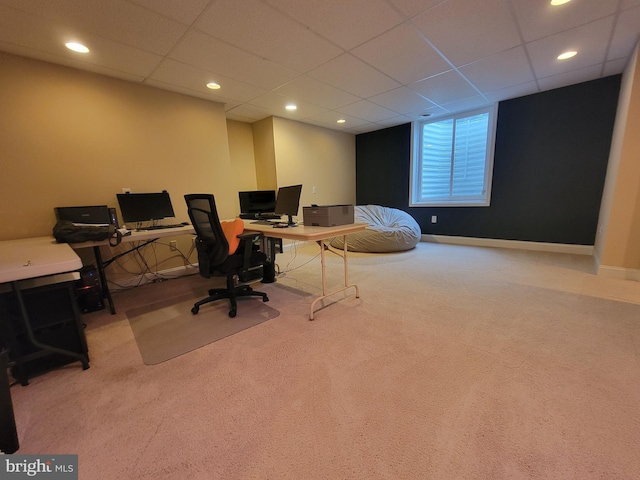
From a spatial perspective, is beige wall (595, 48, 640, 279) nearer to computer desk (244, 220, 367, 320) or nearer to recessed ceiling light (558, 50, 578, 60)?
recessed ceiling light (558, 50, 578, 60)

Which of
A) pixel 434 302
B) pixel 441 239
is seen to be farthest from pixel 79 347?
pixel 441 239

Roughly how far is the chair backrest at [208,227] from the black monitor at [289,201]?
2.63 feet

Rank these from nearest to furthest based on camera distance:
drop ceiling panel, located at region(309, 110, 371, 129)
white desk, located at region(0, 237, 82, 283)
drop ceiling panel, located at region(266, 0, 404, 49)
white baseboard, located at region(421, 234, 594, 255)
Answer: white desk, located at region(0, 237, 82, 283) < drop ceiling panel, located at region(266, 0, 404, 49) < white baseboard, located at region(421, 234, 594, 255) < drop ceiling panel, located at region(309, 110, 371, 129)

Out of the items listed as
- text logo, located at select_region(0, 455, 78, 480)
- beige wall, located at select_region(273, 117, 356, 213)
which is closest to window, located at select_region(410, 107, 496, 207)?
beige wall, located at select_region(273, 117, 356, 213)

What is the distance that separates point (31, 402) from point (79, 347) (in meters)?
0.35

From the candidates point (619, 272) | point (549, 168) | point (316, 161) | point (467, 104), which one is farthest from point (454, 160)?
point (619, 272)

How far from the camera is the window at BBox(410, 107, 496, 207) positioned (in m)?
4.66

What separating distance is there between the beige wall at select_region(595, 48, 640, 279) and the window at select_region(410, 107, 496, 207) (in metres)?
1.84

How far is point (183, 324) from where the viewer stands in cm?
219

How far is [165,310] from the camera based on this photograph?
2.47 m

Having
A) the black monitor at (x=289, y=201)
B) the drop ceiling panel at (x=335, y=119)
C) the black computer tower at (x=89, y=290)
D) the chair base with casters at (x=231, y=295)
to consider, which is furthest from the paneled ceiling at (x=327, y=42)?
the chair base with casters at (x=231, y=295)

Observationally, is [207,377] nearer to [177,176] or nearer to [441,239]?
[177,176]

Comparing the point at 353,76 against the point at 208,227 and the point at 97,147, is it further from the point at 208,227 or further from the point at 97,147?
the point at 97,147

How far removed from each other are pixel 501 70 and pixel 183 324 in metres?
4.50
